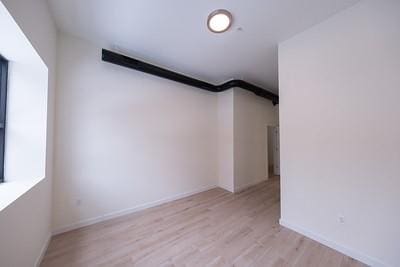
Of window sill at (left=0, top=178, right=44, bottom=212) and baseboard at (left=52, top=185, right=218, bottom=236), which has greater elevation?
window sill at (left=0, top=178, right=44, bottom=212)

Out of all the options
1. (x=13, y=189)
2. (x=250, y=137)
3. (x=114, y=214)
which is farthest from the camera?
(x=250, y=137)

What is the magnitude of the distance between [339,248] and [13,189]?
11.6 feet

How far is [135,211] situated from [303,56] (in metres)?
3.78

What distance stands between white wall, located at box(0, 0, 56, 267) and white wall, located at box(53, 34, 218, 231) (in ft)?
0.77

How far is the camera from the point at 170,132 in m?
3.24

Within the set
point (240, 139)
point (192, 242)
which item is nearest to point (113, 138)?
point (192, 242)

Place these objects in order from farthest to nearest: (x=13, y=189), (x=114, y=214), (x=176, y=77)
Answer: (x=176, y=77)
(x=114, y=214)
(x=13, y=189)

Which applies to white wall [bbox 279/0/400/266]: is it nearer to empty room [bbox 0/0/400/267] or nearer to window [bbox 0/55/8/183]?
empty room [bbox 0/0/400/267]

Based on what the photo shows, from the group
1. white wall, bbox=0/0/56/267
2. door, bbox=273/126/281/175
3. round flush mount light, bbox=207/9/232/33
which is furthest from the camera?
door, bbox=273/126/281/175

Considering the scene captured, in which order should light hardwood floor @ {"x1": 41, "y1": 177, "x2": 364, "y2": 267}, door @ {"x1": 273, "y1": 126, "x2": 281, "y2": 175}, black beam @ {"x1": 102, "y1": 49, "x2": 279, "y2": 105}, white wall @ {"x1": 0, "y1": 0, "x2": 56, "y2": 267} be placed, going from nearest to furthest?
white wall @ {"x1": 0, "y1": 0, "x2": 56, "y2": 267}
light hardwood floor @ {"x1": 41, "y1": 177, "x2": 364, "y2": 267}
black beam @ {"x1": 102, "y1": 49, "x2": 279, "y2": 105}
door @ {"x1": 273, "y1": 126, "x2": 281, "y2": 175}

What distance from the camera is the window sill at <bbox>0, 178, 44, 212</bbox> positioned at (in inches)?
43.0

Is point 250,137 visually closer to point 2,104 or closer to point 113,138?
point 113,138

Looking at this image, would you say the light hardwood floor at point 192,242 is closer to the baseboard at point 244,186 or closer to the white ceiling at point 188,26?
the baseboard at point 244,186

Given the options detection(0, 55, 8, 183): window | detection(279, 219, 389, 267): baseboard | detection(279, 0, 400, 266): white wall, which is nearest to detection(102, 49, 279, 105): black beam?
detection(0, 55, 8, 183): window
